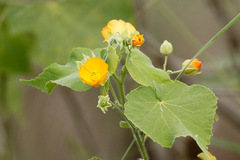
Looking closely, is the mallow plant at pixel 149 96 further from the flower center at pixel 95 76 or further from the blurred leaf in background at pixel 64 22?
the blurred leaf in background at pixel 64 22

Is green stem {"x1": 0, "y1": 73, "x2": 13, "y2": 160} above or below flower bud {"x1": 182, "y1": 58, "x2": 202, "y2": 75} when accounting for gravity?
above

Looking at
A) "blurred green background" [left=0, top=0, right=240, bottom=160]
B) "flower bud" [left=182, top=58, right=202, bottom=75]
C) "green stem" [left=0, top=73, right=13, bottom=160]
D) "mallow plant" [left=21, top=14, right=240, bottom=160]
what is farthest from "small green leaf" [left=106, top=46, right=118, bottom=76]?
"green stem" [left=0, top=73, right=13, bottom=160]

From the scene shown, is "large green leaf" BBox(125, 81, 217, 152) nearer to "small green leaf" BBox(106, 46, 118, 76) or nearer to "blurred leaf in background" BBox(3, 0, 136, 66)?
"small green leaf" BBox(106, 46, 118, 76)

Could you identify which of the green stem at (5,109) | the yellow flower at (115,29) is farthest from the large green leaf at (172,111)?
the green stem at (5,109)

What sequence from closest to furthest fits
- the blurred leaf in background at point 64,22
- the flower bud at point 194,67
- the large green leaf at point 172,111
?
1. the large green leaf at point 172,111
2. the flower bud at point 194,67
3. the blurred leaf in background at point 64,22

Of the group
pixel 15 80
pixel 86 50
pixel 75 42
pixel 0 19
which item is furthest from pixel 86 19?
pixel 86 50

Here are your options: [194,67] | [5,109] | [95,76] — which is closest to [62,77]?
[95,76]
